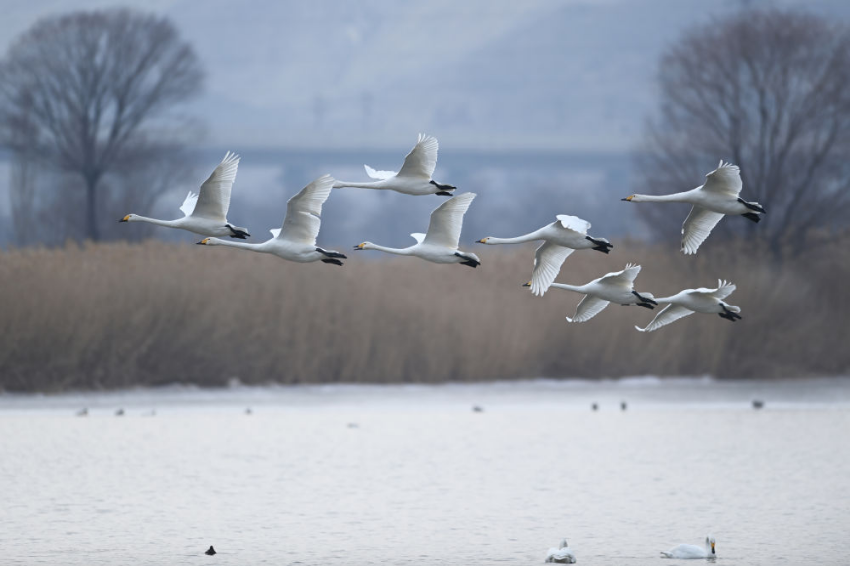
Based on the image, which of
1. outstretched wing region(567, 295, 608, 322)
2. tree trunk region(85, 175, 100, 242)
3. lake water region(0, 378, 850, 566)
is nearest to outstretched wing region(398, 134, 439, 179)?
outstretched wing region(567, 295, 608, 322)

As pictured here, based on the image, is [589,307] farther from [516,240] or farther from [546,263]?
[516,240]

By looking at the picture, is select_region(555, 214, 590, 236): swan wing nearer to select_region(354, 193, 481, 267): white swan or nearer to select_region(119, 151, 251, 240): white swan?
select_region(354, 193, 481, 267): white swan

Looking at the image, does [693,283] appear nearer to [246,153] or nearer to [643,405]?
[643,405]

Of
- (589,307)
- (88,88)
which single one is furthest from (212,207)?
(88,88)

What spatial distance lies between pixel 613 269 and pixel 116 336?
9.89 m

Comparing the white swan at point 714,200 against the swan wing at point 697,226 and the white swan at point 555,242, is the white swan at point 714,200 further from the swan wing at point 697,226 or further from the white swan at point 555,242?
the white swan at point 555,242

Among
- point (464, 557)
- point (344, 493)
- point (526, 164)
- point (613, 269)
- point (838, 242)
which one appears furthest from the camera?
point (526, 164)

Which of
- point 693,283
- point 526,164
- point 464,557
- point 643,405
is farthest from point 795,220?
point 526,164

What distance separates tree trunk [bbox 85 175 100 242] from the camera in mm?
43156

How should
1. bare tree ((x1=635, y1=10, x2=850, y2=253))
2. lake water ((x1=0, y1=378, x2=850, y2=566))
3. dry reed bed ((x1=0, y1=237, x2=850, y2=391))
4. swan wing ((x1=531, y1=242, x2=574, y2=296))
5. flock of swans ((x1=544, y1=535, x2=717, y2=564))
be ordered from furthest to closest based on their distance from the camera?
bare tree ((x1=635, y1=10, x2=850, y2=253))
dry reed bed ((x1=0, y1=237, x2=850, y2=391))
lake water ((x1=0, y1=378, x2=850, y2=566))
flock of swans ((x1=544, y1=535, x2=717, y2=564))
swan wing ((x1=531, y1=242, x2=574, y2=296))

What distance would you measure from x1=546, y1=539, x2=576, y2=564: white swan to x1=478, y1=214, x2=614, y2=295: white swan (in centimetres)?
393

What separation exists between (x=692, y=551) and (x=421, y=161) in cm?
581

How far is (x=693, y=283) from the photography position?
101 ft

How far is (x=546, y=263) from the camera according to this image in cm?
1178
